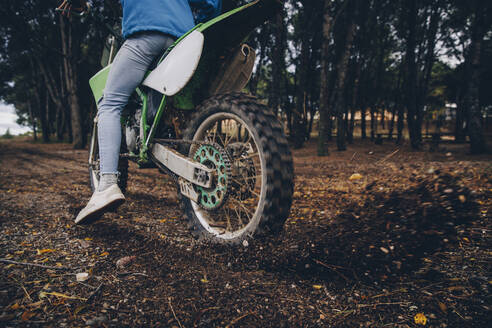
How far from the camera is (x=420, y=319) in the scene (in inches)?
46.2

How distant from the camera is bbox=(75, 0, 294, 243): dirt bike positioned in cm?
179

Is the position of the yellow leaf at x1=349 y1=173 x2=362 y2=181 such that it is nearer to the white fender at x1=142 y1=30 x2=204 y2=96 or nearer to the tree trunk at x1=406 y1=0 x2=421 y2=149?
the white fender at x1=142 y1=30 x2=204 y2=96

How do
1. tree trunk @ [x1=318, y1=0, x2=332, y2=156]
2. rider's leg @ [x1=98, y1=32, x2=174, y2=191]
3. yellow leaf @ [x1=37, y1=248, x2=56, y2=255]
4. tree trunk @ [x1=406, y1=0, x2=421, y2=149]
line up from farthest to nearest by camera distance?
tree trunk @ [x1=406, y1=0, x2=421, y2=149]
tree trunk @ [x1=318, y1=0, x2=332, y2=156]
rider's leg @ [x1=98, y1=32, x2=174, y2=191]
yellow leaf @ [x1=37, y1=248, x2=56, y2=255]

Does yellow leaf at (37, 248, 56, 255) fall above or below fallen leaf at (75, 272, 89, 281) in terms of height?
above

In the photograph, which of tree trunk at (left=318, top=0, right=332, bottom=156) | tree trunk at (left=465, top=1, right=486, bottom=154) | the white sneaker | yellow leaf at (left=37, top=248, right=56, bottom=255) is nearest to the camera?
yellow leaf at (left=37, top=248, right=56, bottom=255)

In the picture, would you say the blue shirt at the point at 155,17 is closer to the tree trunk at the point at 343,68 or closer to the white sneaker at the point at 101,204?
the white sneaker at the point at 101,204

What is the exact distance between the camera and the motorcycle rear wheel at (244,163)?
1762 millimetres

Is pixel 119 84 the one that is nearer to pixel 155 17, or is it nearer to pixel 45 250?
pixel 155 17

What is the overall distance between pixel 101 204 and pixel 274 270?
1.38 m

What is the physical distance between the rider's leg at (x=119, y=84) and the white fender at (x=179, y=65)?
0.54 ft

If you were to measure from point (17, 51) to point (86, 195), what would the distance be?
72.1 ft

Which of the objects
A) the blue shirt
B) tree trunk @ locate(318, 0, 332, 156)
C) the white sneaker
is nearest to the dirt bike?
the blue shirt

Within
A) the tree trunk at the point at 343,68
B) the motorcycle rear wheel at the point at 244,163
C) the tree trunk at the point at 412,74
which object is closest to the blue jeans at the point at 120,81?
the motorcycle rear wheel at the point at 244,163

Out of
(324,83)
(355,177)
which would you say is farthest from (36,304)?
(324,83)
